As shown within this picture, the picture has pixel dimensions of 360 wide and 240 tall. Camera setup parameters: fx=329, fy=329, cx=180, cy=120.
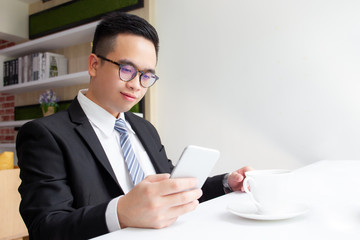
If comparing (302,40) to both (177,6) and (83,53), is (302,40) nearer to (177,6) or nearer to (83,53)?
(177,6)

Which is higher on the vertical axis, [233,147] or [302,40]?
[302,40]

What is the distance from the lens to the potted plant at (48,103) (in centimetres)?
349

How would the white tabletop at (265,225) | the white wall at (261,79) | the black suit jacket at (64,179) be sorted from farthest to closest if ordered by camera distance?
the white wall at (261,79) → the black suit jacket at (64,179) → the white tabletop at (265,225)

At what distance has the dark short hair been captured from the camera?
4.20 ft

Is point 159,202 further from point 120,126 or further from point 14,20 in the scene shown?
point 14,20

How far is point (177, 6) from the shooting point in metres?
2.72

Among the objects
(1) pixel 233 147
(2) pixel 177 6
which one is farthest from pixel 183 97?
(2) pixel 177 6

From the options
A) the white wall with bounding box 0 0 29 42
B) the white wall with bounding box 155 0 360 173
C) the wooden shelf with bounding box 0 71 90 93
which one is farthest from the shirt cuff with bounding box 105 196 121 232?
the white wall with bounding box 0 0 29 42

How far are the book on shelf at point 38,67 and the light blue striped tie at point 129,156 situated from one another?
2496 millimetres

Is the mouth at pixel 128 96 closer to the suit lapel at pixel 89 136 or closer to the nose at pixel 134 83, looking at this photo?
the nose at pixel 134 83

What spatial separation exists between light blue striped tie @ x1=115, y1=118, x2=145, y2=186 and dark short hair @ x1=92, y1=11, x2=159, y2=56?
30cm

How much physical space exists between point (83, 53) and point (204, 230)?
316cm

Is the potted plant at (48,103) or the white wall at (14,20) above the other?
the white wall at (14,20)

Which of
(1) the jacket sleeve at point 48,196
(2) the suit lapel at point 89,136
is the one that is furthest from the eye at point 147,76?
(1) the jacket sleeve at point 48,196
